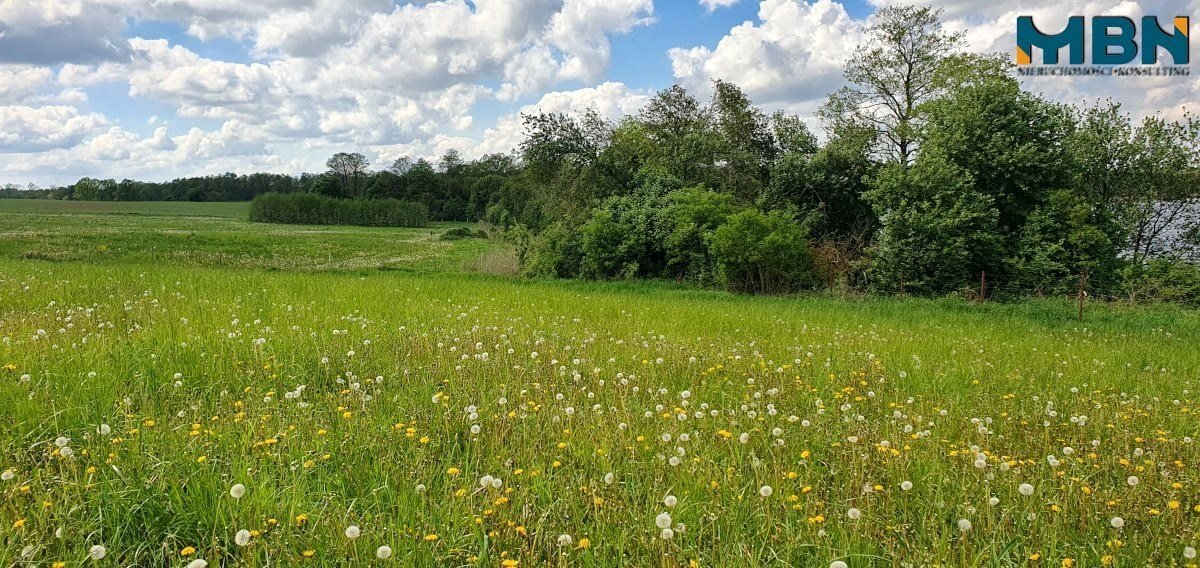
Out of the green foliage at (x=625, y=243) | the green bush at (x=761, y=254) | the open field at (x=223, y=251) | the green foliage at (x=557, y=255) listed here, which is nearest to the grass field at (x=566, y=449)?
the green bush at (x=761, y=254)

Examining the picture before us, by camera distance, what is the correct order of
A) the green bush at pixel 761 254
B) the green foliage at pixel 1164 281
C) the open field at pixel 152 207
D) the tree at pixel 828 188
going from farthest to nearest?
the open field at pixel 152 207, the tree at pixel 828 188, the green bush at pixel 761 254, the green foliage at pixel 1164 281

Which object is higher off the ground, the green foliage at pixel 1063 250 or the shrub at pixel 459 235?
the shrub at pixel 459 235

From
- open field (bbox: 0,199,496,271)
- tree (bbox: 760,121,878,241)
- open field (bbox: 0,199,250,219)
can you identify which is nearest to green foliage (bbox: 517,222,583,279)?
open field (bbox: 0,199,496,271)

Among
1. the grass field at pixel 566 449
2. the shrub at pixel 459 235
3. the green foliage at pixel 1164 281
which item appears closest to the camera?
the grass field at pixel 566 449

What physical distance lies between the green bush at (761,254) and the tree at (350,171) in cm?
10212

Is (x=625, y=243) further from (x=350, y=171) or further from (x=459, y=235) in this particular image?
(x=350, y=171)

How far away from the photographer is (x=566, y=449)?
4.80 metres

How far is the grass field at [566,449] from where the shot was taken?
3441 millimetres

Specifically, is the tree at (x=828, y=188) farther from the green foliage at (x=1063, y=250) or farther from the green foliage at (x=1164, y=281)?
the green foliage at (x=1164, y=281)

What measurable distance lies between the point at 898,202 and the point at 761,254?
6450mm

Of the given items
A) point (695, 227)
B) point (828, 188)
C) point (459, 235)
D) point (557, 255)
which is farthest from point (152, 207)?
point (828, 188)

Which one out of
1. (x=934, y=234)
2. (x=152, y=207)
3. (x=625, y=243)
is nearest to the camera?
(x=934, y=234)

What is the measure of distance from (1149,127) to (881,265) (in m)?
12.1

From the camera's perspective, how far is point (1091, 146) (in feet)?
82.4
